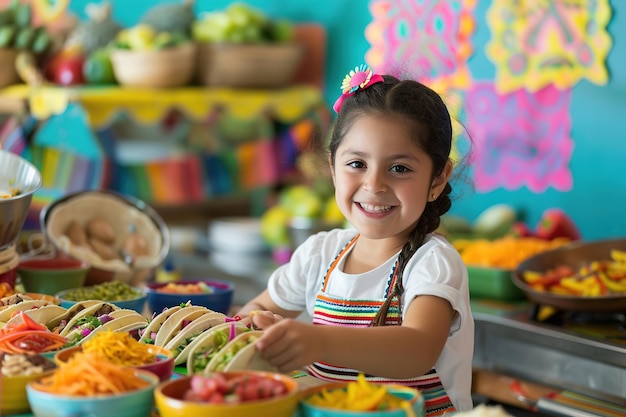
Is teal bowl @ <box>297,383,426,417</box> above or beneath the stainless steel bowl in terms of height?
beneath

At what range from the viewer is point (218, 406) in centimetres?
117

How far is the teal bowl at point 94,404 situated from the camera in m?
1.21

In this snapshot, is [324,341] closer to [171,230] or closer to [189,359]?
[189,359]

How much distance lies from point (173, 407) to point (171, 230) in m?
3.59

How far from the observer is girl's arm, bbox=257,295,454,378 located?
53.6 inches

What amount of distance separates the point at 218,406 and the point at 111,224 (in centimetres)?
177

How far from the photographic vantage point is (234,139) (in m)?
5.10

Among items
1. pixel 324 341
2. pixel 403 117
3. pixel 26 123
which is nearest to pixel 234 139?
pixel 26 123

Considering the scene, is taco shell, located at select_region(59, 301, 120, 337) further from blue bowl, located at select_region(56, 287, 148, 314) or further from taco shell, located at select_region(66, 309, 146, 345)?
blue bowl, located at select_region(56, 287, 148, 314)

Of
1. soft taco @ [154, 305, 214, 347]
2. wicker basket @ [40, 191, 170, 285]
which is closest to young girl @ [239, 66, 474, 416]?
soft taco @ [154, 305, 214, 347]

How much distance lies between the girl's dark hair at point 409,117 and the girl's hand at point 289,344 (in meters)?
0.39

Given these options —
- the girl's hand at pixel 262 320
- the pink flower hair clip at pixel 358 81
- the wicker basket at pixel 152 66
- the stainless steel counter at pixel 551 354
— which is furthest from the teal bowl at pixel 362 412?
the wicker basket at pixel 152 66

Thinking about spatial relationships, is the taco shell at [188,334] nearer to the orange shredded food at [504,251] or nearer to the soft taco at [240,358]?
the soft taco at [240,358]

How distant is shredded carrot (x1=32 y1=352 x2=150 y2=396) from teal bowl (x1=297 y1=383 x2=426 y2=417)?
24 centimetres
